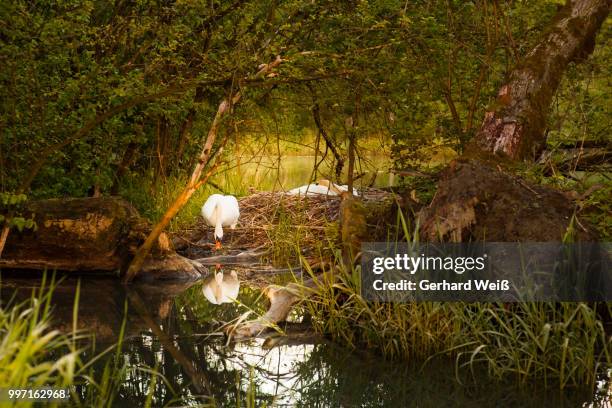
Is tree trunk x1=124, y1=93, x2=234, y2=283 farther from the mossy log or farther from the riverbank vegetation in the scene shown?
the mossy log

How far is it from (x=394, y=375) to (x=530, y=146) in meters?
2.38

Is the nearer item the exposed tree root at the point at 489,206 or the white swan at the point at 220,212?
the exposed tree root at the point at 489,206

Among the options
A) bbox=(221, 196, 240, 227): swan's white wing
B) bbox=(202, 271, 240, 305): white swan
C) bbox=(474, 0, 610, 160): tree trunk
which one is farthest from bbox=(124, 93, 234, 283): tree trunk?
bbox=(474, 0, 610, 160): tree trunk

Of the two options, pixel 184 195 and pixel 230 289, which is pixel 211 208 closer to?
pixel 184 195

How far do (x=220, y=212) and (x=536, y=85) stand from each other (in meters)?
3.72

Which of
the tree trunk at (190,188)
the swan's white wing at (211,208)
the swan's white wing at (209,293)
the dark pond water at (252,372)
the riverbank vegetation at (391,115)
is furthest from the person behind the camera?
the swan's white wing at (211,208)

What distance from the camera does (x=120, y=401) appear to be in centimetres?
462

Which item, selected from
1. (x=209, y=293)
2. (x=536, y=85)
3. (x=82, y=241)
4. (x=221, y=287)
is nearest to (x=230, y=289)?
(x=221, y=287)

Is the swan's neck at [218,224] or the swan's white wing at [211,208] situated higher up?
the swan's white wing at [211,208]

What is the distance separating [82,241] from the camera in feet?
26.7

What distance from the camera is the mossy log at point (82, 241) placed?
8078 millimetres

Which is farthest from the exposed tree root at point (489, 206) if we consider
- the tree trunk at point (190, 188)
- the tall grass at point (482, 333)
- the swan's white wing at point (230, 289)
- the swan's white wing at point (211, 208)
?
the swan's white wing at point (211, 208)

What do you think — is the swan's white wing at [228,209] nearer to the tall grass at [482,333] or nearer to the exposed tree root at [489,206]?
the tall grass at [482,333]

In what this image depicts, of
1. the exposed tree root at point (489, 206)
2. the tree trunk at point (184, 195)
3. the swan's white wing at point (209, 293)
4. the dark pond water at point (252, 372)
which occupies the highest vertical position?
the tree trunk at point (184, 195)
